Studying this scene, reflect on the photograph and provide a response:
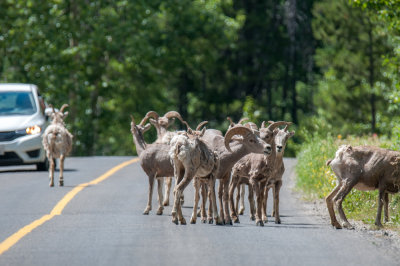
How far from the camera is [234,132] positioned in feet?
52.4

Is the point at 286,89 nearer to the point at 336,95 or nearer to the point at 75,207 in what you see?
the point at 336,95

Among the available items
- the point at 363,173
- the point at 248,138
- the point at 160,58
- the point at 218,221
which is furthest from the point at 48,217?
the point at 160,58

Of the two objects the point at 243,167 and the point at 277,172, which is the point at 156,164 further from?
the point at 277,172

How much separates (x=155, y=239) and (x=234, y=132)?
295 cm

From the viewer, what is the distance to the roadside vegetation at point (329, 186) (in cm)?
1683

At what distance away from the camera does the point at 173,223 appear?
15.5 metres

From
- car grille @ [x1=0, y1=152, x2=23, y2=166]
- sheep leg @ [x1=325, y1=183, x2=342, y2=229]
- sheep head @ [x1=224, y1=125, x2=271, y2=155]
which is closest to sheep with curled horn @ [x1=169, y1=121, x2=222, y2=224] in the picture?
sheep head @ [x1=224, y1=125, x2=271, y2=155]

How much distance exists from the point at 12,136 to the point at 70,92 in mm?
24149

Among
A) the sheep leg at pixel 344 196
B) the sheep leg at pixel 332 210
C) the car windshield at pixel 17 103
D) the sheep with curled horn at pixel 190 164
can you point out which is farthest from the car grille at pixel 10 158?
the sheep leg at pixel 344 196

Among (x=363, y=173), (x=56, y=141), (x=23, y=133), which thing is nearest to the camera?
(x=363, y=173)

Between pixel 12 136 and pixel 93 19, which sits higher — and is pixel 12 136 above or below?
below

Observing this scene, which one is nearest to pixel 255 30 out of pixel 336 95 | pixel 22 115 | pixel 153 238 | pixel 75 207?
pixel 336 95

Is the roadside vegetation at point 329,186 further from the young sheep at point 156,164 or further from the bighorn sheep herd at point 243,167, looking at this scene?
the young sheep at point 156,164

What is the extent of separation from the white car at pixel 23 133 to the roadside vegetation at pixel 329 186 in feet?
21.5
